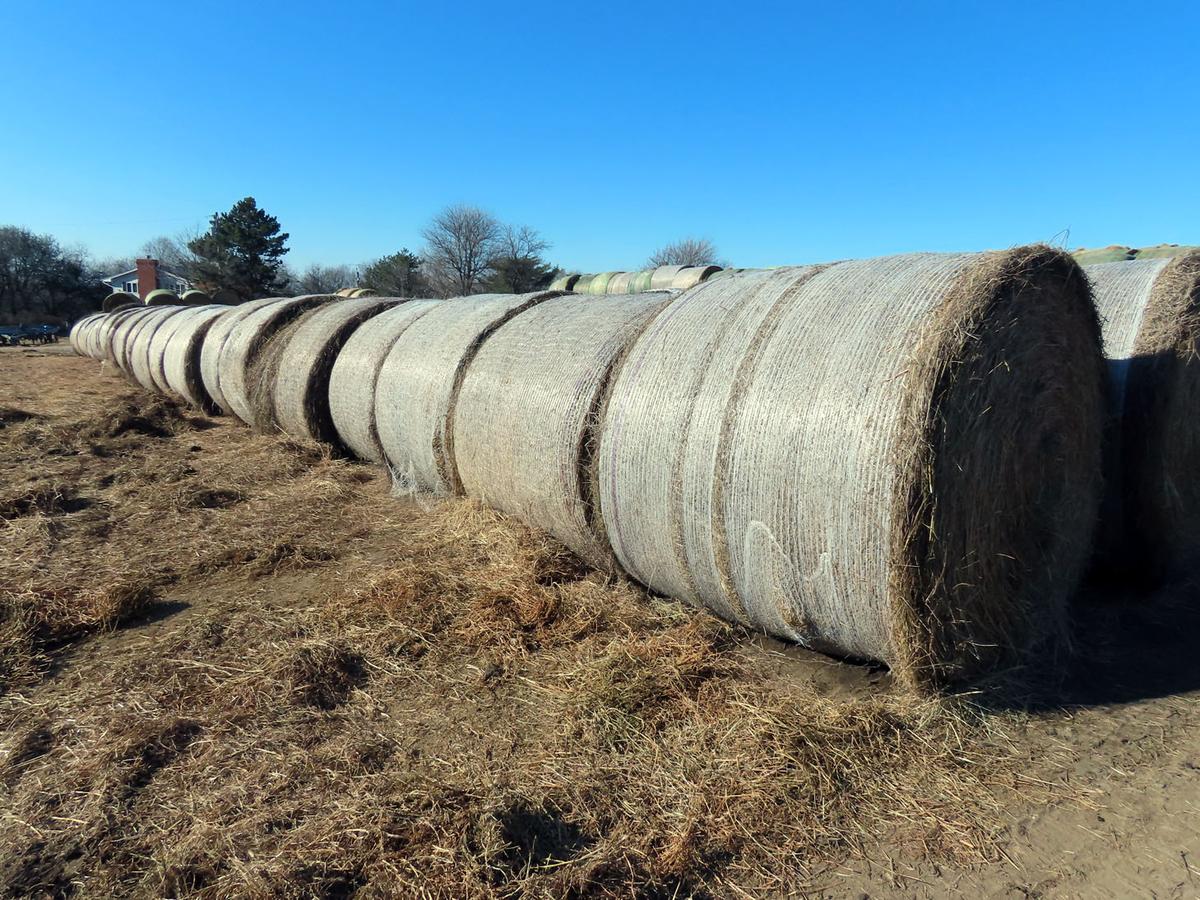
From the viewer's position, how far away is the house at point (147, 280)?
5275 cm

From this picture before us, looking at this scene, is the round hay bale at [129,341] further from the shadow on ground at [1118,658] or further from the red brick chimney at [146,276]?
the red brick chimney at [146,276]

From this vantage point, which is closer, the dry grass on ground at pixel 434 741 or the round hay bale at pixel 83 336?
the dry grass on ground at pixel 434 741

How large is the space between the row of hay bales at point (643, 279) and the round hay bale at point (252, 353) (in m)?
16.9

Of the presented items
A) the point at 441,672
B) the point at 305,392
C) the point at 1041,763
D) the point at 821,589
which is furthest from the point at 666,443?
the point at 305,392

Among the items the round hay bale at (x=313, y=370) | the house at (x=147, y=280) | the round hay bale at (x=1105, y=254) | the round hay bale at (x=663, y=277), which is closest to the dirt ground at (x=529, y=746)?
the round hay bale at (x=313, y=370)

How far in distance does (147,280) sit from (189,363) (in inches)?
2050

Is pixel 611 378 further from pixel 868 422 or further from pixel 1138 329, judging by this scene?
pixel 1138 329

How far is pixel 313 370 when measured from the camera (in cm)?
762

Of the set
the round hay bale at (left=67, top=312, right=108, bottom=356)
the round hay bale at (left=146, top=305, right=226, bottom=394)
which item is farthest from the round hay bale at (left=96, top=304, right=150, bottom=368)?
the round hay bale at (left=146, top=305, right=226, bottom=394)

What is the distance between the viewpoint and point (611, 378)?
417 centimetres

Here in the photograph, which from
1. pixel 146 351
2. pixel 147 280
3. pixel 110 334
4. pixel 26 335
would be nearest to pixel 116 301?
pixel 26 335

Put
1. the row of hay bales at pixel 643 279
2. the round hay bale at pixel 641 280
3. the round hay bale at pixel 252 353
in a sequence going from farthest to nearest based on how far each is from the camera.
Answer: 1. the round hay bale at pixel 641 280
2. the row of hay bales at pixel 643 279
3. the round hay bale at pixel 252 353

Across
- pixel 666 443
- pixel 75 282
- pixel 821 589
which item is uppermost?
pixel 75 282

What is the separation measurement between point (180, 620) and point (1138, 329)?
5.91 metres
